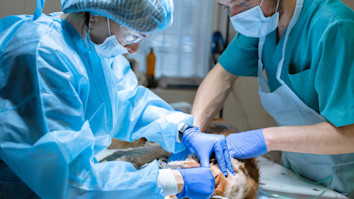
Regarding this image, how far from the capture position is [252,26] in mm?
1499

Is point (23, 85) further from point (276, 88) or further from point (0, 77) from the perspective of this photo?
point (276, 88)

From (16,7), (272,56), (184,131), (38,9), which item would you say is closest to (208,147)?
(184,131)

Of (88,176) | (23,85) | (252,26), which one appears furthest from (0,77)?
(252,26)

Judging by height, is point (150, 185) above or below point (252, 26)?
below

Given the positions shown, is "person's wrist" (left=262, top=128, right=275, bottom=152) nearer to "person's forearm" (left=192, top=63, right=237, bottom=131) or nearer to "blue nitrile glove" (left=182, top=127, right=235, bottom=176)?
"blue nitrile glove" (left=182, top=127, right=235, bottom=176)

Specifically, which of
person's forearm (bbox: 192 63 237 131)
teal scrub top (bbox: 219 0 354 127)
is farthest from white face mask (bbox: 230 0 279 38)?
person's forearm (bbox: 192 63 237 131)

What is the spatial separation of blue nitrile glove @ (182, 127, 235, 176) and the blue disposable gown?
0.37 meters

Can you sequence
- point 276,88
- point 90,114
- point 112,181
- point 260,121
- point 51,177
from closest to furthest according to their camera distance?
point 51,177
point 112,181
point 90,114
point 276,88
point 260,121

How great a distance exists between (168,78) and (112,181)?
230 cm

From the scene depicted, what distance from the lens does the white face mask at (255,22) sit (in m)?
1.42

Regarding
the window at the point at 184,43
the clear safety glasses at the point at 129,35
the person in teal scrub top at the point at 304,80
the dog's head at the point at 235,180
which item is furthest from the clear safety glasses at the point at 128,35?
the window at the point at 184,43

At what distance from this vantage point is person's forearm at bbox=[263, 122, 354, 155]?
1.30 m

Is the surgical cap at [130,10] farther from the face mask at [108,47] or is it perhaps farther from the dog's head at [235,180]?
the dog's head at [235,180]

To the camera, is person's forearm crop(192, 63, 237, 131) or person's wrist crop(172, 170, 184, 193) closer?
person's wrist crop(172, 170, 184, 193)
